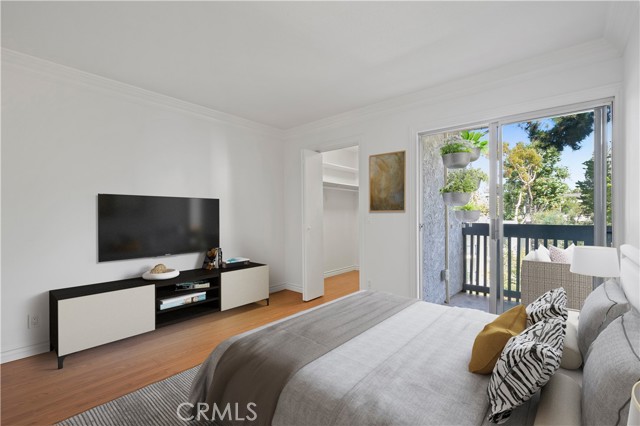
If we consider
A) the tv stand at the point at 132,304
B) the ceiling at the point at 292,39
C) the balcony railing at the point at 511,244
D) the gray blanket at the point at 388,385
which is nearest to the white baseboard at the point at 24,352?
the tv stand at the point at 132,304

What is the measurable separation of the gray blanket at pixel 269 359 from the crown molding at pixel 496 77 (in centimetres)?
250

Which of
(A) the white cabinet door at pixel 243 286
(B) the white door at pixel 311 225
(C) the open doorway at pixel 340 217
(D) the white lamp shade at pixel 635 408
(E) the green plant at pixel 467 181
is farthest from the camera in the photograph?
(C) the open doorway at pixel 340 217

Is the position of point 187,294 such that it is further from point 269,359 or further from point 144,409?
point 269,359

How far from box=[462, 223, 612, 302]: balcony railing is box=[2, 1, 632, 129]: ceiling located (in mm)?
1533

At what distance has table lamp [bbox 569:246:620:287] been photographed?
6.30ft

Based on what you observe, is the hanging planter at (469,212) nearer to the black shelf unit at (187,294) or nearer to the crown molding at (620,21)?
the crown molding at (620,21)

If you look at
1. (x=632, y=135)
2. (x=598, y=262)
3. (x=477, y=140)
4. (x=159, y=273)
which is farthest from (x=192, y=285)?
(x=632, y=135)

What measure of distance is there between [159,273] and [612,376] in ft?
11.3

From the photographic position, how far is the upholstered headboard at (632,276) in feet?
4.58

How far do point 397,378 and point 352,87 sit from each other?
9.42 feet

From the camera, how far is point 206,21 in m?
2.17

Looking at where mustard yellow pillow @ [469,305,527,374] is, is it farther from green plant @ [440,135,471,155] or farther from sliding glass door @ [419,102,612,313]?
green plant @ [440,135,471,155]

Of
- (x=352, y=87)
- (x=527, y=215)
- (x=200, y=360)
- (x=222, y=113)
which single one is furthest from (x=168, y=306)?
(x=527, y=215)

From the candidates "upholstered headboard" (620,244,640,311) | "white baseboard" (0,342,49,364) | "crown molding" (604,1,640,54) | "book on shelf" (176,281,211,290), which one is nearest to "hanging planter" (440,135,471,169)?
"crown molding" (604,1,640,54)
